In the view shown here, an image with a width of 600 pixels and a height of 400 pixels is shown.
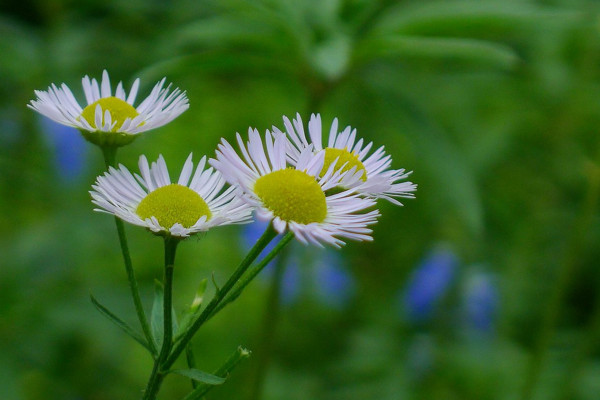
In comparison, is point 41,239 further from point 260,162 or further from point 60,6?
point 260,162

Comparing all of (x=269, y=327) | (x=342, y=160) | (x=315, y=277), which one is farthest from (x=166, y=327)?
(x=315, y=277)

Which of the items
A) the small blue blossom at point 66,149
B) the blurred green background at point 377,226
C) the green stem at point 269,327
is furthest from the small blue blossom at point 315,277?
the green stem at point 269,327

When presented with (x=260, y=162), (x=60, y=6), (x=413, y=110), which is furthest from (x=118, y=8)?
(x=260, y=162)

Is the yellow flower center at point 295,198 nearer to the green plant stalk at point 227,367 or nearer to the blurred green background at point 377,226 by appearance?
the green plant stalk at point 227,367

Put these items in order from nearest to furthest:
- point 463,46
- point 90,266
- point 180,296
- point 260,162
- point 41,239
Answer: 1. point 260,162
2. point 463,46
3. point 41,239
4. point 90,266
5. point 180,296

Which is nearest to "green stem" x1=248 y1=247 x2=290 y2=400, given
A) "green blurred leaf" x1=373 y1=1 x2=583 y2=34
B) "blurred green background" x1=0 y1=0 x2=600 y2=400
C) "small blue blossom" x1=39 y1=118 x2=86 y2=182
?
"blurred green background" x1=0 y1=0 x2=600 y2=400

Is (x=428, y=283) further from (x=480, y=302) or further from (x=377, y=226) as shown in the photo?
(x=377, y=226)
